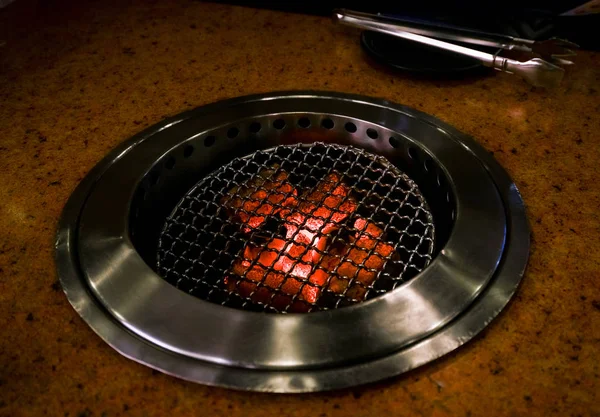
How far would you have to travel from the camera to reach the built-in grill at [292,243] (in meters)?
0.75

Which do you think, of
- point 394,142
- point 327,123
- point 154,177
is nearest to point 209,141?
point 154,177

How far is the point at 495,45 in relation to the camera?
1233 mm

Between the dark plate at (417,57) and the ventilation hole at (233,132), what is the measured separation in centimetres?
46

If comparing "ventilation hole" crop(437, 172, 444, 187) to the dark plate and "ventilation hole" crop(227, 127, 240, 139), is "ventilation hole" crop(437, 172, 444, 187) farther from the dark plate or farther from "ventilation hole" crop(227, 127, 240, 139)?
"ventilation hole" crop(227, 127, 240, 139)

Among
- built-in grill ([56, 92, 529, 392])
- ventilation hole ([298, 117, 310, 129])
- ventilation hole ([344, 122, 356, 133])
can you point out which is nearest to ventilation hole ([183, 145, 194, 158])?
built-in grill ([56, 92, 529, 392])

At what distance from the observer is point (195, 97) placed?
132 centimetres

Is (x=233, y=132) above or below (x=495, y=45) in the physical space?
below

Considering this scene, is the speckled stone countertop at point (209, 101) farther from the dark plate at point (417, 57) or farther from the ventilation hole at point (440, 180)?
the ventilation hole at point (440, 180)

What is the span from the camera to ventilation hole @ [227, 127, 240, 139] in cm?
122

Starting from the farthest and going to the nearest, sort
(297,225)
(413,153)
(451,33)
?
(451,33)
(413,153)
(297,225)

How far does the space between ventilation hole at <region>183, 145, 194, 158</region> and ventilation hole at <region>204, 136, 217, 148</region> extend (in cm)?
4

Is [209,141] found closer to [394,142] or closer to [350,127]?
[350,127]

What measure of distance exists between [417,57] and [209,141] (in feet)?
2.04

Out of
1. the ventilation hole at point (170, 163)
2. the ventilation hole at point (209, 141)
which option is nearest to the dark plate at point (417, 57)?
the ventilation hole at point (209, 141)
